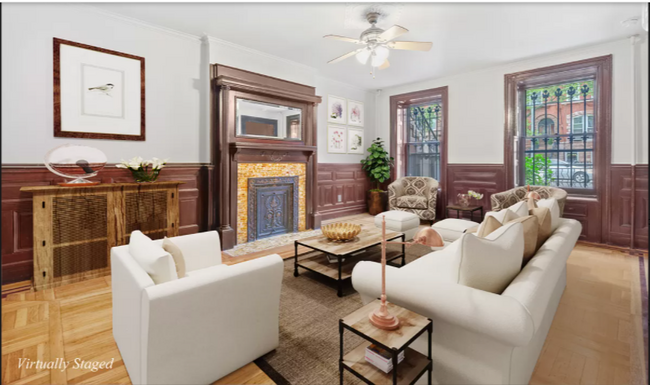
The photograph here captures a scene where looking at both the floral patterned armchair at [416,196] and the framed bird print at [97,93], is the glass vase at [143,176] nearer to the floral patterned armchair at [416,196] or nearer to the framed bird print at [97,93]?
the framed bird print at [97,93]

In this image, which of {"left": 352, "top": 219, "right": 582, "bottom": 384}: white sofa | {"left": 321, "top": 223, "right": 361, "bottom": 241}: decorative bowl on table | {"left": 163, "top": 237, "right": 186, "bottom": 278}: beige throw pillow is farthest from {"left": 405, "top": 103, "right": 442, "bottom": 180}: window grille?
{"left": 163, "top": 237, "right": 186, "bottom": 278}: beige throw pillow

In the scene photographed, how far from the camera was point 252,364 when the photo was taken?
191cm

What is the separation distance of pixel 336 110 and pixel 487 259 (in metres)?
5.19

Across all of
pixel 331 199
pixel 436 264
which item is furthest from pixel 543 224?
pixel 331 199

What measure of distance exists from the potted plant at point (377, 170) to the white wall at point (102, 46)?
3543 millimetres

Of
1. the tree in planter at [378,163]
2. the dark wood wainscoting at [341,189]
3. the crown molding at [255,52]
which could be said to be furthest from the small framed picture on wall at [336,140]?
the crown molding at [255,52]

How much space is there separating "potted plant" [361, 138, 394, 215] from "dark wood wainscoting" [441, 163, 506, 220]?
Result: 1290 mm

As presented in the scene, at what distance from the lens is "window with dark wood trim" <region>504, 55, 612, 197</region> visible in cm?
438

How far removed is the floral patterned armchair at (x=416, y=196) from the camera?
5613mm

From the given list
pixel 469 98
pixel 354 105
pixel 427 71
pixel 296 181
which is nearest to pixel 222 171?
pixel 296 181

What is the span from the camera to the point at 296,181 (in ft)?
17.1

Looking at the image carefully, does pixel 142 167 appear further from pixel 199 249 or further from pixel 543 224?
pixel 543 224

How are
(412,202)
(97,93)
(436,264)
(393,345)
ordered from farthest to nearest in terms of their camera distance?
(412,202), (97,93), (436,264), (393,345)

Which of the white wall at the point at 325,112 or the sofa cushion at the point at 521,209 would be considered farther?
the white wall at the point at 325,112
